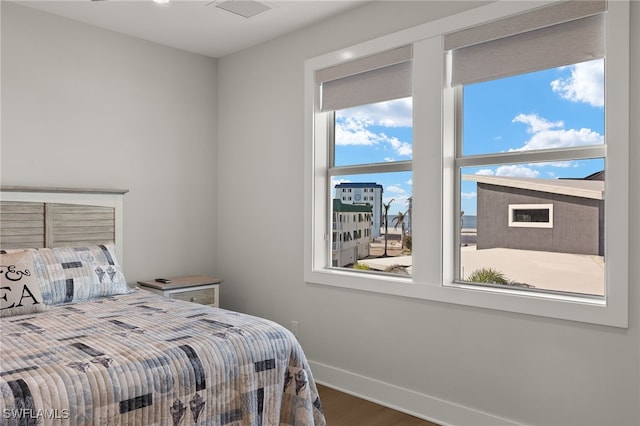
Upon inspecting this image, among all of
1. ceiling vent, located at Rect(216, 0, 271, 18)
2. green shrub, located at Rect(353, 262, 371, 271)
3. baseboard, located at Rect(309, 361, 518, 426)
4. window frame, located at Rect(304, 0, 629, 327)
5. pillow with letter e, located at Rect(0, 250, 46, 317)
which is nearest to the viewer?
window frame, located at Rect(304, 0, 629, 327)

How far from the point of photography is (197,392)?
1.95 m

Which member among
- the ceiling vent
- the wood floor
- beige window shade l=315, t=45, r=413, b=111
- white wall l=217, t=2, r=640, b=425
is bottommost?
the wood floor

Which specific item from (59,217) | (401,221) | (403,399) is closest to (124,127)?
(59,217)

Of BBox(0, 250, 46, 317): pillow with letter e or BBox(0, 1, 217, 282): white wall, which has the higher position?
BBox(0, 1, 217, 282): white wall

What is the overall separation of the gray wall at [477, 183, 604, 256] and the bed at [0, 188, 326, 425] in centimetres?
133

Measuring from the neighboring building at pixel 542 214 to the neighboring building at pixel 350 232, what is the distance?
2.82ft

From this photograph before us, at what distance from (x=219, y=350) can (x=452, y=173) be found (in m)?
1.69

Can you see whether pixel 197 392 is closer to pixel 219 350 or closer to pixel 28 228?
pixel 219 350

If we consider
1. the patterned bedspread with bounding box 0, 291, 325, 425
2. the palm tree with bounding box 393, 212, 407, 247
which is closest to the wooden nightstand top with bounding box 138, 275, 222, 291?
the patterned bedspread with bounding box 0, 291, 325, 425

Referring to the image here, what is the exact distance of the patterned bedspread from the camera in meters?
1.65

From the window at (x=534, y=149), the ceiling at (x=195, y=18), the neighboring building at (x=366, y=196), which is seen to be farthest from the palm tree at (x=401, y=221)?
the ceiling at (x=195, y=18)

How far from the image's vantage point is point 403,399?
9.82ft

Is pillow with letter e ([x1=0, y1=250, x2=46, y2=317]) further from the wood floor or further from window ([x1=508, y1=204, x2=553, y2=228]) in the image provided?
window ([x1=508, y1=204, x2=553, y2=228])

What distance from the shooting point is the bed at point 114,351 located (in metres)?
1.69
